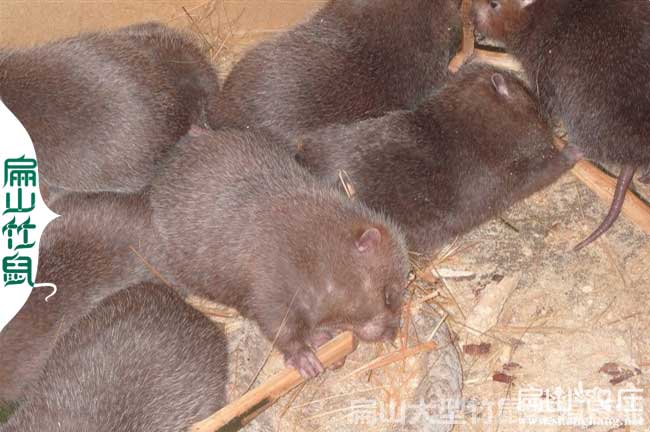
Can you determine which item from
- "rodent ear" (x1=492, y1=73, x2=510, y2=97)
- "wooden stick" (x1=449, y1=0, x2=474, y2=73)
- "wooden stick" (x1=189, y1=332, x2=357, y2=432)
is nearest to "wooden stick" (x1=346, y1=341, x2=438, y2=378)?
"wooden stick" (x1=189, y1=332, x2=357, y2=432)

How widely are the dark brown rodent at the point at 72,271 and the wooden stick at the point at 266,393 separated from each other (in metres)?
0.95

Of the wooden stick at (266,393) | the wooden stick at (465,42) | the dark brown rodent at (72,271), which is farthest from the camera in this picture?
the wooden stick at (465,42)

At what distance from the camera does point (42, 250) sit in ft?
16.2

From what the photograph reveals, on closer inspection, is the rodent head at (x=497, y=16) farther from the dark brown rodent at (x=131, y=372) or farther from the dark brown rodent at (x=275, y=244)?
the dark brown rodent at (x=131, y=372)

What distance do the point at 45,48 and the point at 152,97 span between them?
2.52 ft

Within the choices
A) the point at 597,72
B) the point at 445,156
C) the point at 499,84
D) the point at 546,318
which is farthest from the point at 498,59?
the point at 546,318

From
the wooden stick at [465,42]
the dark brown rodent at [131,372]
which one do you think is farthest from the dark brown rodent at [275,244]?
the wooden stick at [465,42]

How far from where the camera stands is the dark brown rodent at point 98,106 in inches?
191

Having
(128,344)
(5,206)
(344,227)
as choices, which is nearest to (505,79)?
(344,227)

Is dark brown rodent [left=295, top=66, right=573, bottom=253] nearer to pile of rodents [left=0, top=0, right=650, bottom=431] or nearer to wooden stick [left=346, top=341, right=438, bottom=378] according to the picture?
pile of rodents [left=0, top=0, right=650, bottom=431]

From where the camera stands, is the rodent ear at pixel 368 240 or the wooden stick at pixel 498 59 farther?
the wooden stick at pixel 498 59

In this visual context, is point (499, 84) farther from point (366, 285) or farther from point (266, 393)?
point (266, 393)

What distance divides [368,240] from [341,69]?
46.6 inches

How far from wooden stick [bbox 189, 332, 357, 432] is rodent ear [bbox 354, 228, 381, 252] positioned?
57cm
